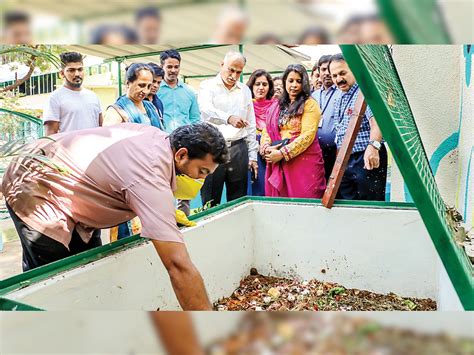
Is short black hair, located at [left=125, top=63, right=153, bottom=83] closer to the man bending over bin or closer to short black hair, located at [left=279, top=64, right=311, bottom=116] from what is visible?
short black hair, located at [left=279, top=64, right=311, bottom=116]

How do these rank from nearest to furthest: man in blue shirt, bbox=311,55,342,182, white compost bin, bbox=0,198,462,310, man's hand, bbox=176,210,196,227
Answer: white compost bin, bbox=0,198,462,310 → man's hand, bbox=176,210,196,227 → man in blue shirt, bbox=311,55,342,182

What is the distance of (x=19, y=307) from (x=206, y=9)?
2.28 ft

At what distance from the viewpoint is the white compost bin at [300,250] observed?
1.73m

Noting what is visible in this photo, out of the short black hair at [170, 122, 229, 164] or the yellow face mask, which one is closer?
the short black hair at [170, 122, 229, 164]

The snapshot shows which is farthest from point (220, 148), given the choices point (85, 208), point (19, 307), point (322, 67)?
point (322, 67)

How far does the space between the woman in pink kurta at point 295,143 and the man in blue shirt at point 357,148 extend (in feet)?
0.54

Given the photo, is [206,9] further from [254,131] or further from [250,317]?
[254,131]

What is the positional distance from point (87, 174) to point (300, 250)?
4.67ft

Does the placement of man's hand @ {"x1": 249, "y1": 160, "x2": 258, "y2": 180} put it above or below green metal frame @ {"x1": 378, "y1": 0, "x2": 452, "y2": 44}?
below

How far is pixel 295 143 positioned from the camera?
303 centimetres

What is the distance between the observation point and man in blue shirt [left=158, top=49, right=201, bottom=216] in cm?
315

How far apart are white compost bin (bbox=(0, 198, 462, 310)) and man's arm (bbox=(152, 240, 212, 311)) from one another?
0.37 meters

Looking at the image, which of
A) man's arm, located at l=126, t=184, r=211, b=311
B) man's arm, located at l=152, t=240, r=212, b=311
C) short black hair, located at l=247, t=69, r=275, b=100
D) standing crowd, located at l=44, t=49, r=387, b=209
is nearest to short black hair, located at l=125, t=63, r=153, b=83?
standing crowd, located at l=44, t=49, r=387, b=209

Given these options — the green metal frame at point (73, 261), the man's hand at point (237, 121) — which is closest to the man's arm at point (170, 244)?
the green metal frame at point (73, 261)
